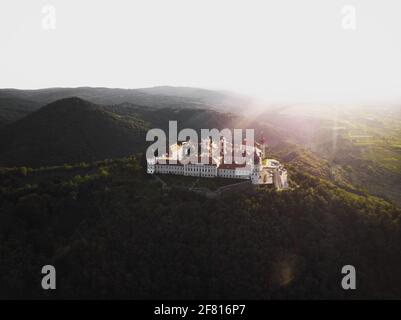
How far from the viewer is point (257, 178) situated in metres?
55.4

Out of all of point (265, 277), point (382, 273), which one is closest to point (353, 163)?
point (382, 273)

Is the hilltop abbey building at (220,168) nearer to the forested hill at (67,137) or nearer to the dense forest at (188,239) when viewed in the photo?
the dense forest at (188,239)

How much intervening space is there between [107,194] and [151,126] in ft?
274

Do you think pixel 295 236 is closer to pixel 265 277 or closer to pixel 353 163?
pixel 265 277

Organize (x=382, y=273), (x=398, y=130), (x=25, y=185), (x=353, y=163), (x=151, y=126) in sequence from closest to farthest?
(x=382, y=273) → (x=25, y=185) → (x=353, y=163) → (x=151, y=126) → (x=398, y=130)

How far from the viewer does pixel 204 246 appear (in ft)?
168

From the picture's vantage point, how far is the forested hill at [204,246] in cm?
5047

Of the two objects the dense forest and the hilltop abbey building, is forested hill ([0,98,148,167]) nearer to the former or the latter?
the dense forest

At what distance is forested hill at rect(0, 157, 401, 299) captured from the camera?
50.5 meters

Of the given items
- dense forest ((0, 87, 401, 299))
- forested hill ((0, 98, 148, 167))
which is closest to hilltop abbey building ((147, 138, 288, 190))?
dense forest ((0, 87, 401, 299))

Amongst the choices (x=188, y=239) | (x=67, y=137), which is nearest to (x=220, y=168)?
(x=188, y=239)

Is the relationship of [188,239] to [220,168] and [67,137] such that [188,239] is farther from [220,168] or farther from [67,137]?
[67,137]

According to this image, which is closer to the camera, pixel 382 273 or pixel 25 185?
pixel 382 273

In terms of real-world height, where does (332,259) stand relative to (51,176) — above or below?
below
